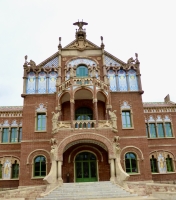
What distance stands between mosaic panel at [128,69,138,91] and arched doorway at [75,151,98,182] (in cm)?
739

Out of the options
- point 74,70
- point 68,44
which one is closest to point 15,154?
point 74,70

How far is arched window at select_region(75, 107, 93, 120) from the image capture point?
2111 centimetres

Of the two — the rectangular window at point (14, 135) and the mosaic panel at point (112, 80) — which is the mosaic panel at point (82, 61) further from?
the rectangular window at point (14, 135)

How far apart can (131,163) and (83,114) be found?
237 inches

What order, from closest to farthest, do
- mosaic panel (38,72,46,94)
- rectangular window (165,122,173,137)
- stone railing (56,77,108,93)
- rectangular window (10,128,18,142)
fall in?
stone railing (56,77,108,93) < mosaic panel (38,72,46,94) < rectangular window (10,128,18,142) < rectangular window (165,122,173,137)

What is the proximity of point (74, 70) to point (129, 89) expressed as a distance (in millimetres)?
5555

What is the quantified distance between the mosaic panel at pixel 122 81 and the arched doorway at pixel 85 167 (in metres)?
6.91

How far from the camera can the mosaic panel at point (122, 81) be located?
2192cm

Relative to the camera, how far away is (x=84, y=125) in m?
19.1

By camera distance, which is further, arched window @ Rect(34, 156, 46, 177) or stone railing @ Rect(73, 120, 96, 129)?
→ arched window @ Rect(34, 156, 46, 177)

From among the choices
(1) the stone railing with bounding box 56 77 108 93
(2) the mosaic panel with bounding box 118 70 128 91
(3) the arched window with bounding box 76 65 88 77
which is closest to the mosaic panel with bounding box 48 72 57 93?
(1) the stone railing with bounding box 56 77 108 93

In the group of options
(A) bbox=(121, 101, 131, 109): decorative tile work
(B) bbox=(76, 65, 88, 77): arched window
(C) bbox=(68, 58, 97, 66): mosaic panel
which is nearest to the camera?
(A) bbox=(121, 101, 131, 109): decorative tile work

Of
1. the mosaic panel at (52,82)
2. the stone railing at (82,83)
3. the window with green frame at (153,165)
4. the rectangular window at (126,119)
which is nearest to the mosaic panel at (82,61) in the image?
the mosaic panel at (52,82)

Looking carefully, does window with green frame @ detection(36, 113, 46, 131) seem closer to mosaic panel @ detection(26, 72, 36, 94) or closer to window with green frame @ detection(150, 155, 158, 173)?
mosaic panel @ detection(26, 72, 36, 94)
